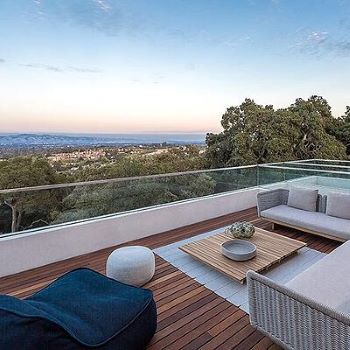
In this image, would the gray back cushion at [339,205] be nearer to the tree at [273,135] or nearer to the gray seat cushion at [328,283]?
the gray seat cushion at [328,283]

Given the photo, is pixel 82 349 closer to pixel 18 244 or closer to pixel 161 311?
pixel 161 311

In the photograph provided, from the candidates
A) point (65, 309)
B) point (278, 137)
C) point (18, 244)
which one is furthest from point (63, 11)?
point (278, 137)

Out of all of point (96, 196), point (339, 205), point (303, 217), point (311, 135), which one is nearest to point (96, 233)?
point (96, 196)

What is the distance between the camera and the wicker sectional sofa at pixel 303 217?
11.2 feet

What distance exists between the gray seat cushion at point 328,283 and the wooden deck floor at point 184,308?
18.9 inches

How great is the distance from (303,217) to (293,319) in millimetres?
2549

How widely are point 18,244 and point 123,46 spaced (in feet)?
16.2

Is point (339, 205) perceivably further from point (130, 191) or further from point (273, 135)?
point (273, 135)

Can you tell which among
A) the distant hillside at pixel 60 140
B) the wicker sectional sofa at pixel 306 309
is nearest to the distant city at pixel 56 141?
the distant hillside at pixel 60 140

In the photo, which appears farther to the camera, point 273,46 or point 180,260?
point 273,46

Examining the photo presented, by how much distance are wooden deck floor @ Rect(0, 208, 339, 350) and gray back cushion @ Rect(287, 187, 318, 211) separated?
622mm

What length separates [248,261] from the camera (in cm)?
279

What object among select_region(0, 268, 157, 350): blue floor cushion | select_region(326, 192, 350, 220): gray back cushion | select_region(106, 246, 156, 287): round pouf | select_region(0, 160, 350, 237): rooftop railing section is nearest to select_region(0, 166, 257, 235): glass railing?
select_region(0, 160, 350, 237): rooftop railing section

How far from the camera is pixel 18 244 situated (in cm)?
304
